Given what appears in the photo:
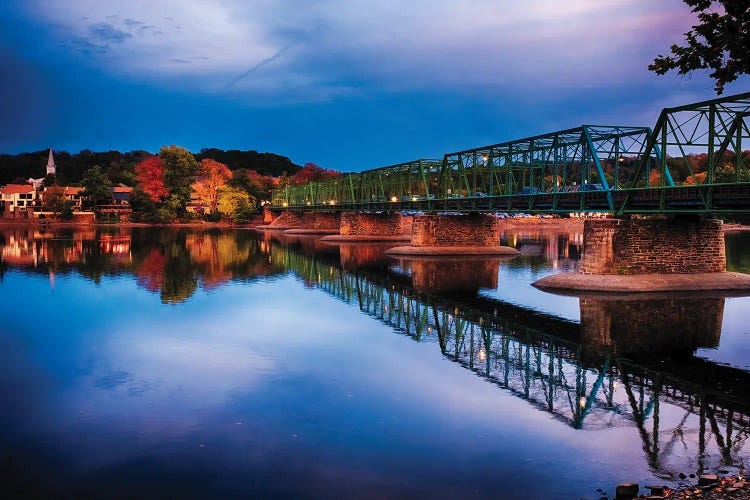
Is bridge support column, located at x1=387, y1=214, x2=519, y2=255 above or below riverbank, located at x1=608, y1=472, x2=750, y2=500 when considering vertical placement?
above

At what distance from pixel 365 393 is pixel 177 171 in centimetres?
15160

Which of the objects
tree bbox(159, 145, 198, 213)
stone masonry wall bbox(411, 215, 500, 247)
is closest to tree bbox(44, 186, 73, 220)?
tree bbox(159, 145, 198, 213)

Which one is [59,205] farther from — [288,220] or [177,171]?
[288,220]

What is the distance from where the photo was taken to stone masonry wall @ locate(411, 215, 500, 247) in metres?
76.2

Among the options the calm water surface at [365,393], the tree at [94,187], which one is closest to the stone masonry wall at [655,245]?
the calm water surface at [365,393]

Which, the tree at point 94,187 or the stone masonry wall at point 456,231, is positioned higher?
the tree at point 94,187

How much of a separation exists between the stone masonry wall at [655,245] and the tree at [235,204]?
13722 centimetres

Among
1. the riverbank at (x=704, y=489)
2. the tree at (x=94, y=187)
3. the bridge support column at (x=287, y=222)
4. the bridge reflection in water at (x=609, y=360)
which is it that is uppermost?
the tree at (x=94, y=187)

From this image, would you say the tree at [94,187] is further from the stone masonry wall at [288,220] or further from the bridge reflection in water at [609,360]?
the bridge reflection in water at [609,360]

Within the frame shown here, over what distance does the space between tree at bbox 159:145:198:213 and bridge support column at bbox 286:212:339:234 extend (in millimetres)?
32995

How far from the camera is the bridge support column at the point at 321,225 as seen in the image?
143 m

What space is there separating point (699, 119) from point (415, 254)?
3807 centimetres

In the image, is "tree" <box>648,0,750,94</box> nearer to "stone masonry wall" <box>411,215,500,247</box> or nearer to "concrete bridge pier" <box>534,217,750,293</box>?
"concrete bridge pier" <box>534,217,750,293</box>

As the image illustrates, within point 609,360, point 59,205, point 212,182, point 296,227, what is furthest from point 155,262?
point 59,205
